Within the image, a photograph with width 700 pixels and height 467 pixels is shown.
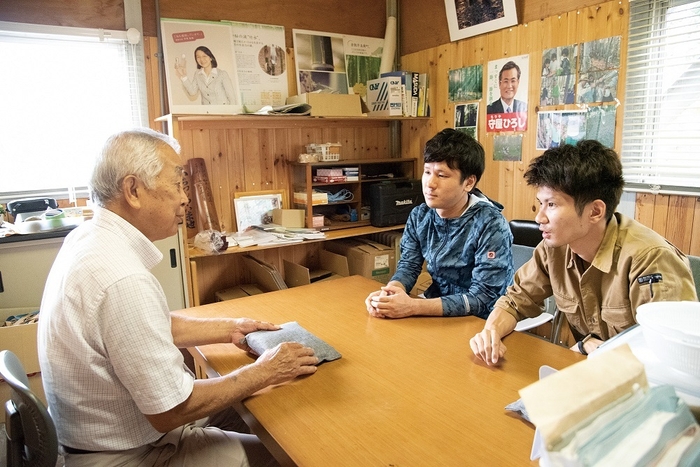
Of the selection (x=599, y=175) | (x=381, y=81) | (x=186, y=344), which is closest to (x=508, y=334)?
(x=599, y=175)

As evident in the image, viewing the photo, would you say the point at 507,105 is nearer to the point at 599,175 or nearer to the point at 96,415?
the point at 599,175

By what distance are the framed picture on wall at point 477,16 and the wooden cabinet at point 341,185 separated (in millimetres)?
1015

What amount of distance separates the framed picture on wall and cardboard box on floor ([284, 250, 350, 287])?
1794mm

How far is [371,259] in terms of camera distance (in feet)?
11.8

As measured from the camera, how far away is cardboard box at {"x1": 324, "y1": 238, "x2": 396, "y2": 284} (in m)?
3.60

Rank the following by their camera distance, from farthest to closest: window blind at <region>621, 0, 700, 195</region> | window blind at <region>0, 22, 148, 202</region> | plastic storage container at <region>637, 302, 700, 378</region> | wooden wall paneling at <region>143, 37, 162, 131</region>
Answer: wooden wall paneling at <region>143, 37, 162, 131</region> < window blind at <region>0, 22, 148, 202</region> < window blind at <region>621, 0, 700, 195</region> < plastic storage container at <region>637, 302, 700, 378</region>

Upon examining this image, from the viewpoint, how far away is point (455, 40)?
3572 mm

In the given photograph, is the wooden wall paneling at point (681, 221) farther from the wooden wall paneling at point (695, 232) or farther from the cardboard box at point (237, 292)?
the cardboard box at point (237, 292)

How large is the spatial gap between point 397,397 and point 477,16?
296cm

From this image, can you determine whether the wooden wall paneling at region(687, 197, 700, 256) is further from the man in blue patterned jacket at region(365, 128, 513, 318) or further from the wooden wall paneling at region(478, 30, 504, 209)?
the man in blue patterned jacket at region(365, 128, 513, 318)

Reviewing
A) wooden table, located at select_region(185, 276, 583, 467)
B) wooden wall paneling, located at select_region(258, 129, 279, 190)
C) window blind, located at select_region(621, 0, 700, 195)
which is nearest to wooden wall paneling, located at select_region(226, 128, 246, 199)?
wooden wall paneling, located at select_region(258, 129, 279, 190)

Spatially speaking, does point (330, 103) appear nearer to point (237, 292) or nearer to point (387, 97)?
point (387, 97)

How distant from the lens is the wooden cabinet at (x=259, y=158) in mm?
3363

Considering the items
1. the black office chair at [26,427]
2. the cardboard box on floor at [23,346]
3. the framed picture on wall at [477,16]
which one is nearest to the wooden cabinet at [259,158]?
the framed picture on wall at [477,16]
